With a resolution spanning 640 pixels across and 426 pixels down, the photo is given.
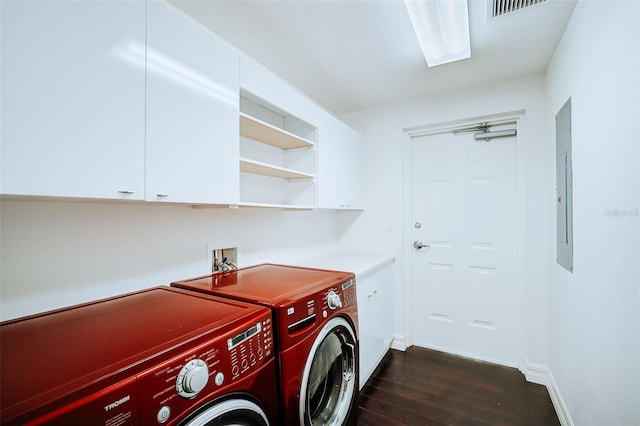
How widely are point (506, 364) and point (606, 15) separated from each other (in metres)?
2.52

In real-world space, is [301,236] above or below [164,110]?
below

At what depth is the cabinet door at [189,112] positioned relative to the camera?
1.08m

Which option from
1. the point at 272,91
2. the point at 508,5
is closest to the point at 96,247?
the point at 272,91

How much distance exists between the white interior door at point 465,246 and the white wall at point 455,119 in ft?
0.44

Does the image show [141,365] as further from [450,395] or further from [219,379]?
[450,395]

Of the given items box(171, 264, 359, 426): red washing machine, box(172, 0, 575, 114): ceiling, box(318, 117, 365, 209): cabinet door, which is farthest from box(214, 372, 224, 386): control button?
box(172, 0, 575, 114): ceiling

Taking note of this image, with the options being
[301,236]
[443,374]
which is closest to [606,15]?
[301,236]

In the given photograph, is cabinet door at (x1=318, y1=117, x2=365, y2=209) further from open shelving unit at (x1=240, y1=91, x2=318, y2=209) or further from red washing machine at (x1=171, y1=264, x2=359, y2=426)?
red washing machine at (x1=171, y1=264, x2=359, y2=426)

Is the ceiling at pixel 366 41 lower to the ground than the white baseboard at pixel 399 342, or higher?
higher

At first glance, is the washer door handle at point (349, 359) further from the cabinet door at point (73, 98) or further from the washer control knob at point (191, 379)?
the cabinet door at point (73, 98)

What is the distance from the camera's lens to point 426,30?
5.39ft

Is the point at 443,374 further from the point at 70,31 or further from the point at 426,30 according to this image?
the point at 70,31

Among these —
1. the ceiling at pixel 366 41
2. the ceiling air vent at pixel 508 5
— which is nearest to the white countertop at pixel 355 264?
the ceiling at pixel 366 41

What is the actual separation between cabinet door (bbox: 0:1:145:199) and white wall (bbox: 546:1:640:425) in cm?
169
